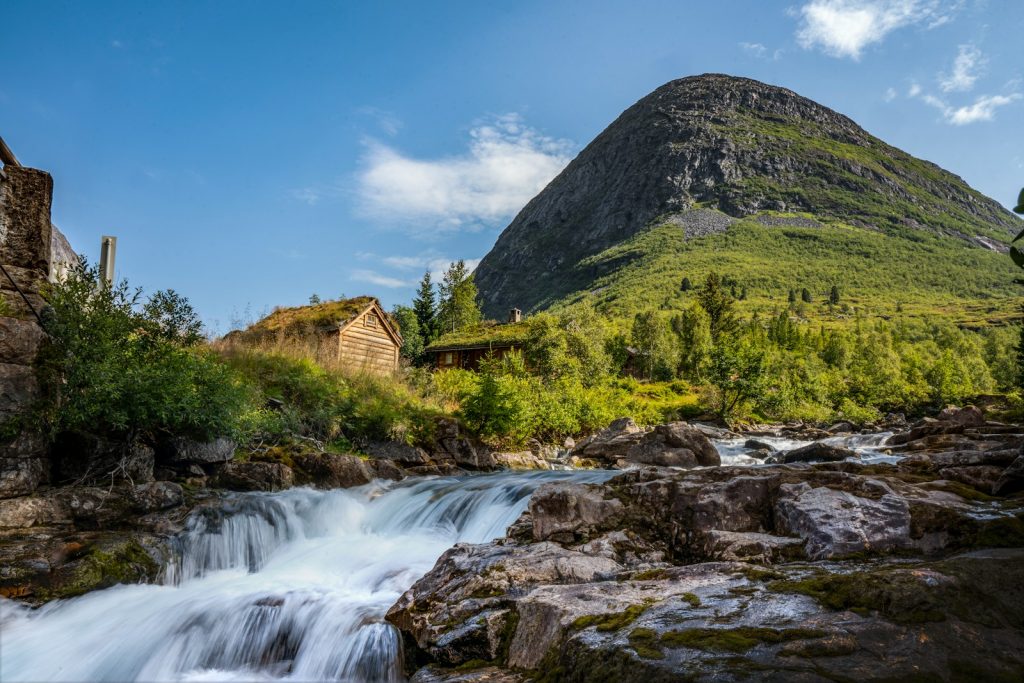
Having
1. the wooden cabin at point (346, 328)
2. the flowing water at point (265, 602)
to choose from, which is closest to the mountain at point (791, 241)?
the wooden cabin at point (346, 328)

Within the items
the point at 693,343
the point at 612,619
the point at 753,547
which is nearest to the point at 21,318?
the point at 612,619

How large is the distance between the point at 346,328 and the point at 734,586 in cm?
2899

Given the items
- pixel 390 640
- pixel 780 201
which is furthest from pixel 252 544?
pixel 780 201

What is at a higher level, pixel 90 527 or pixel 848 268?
pixel 848 268

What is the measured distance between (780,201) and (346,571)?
629 ft

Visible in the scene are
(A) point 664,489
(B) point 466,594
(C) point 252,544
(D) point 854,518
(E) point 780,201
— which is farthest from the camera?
(E) point 780,201

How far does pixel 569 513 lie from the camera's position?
6.04 meters

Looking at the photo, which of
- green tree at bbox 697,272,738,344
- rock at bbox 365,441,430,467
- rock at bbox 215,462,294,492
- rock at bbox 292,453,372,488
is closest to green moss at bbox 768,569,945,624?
rock at bbox 215,462,294,492

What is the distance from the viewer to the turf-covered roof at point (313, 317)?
30.2m

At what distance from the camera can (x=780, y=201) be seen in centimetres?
17562

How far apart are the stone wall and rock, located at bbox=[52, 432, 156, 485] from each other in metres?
0.40

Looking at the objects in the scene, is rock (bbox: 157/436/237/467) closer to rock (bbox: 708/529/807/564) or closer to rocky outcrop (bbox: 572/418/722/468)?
rock (bbox: 708/529/807/564)

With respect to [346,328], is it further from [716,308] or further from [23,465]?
[716,308]

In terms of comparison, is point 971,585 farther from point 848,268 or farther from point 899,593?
point 848,268
